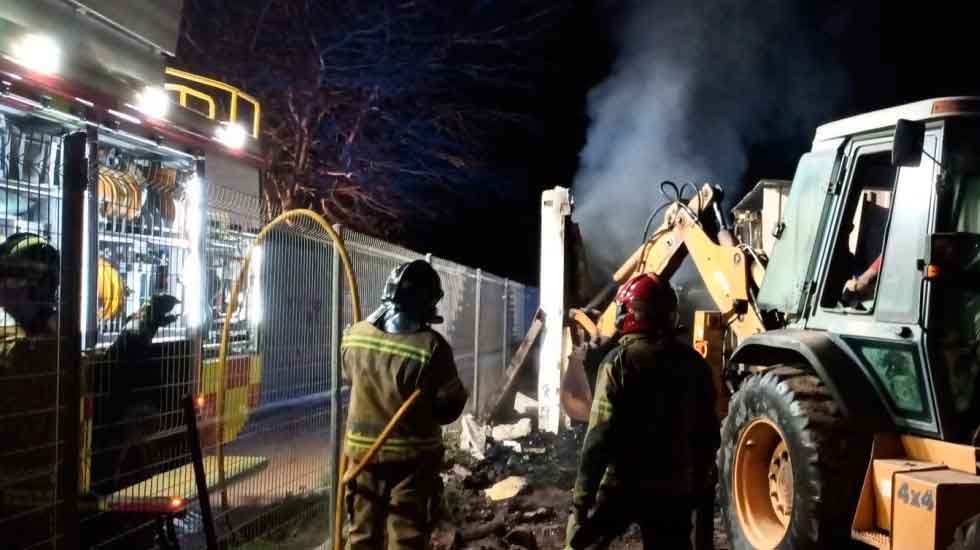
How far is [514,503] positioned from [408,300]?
3.52 metres

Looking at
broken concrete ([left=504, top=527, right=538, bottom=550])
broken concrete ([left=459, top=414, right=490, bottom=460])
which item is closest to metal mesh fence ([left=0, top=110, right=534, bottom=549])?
broken concrete ([left=504, top=527, right=538, bottom=550])

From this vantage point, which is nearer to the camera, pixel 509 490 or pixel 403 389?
pixel 403 389

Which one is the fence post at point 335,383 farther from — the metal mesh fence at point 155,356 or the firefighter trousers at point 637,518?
the firefighter trousers at point 637,518

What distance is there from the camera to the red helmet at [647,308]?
4.04 metres

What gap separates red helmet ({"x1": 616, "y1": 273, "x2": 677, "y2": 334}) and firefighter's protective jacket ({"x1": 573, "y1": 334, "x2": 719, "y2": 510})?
11 centimetres

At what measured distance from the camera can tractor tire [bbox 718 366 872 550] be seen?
14.3ft

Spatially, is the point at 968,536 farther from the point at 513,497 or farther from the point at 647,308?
the point at 513,497

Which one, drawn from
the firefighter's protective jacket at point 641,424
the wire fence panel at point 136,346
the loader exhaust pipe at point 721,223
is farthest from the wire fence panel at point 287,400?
the loader exhaust pipe at point 721,223

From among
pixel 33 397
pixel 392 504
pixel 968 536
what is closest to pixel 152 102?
pixel 33 397

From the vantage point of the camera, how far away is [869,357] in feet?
14.8

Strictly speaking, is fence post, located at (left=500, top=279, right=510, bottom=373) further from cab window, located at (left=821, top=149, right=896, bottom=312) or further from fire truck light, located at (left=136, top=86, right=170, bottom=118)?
fire truck light, located at (left=136, top=86, right=170, bottom=118)

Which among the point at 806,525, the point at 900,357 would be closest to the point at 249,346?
the point at 806,525

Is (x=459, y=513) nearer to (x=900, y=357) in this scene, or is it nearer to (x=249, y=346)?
(x=249, y=346)

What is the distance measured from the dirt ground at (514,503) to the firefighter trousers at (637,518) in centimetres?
204
